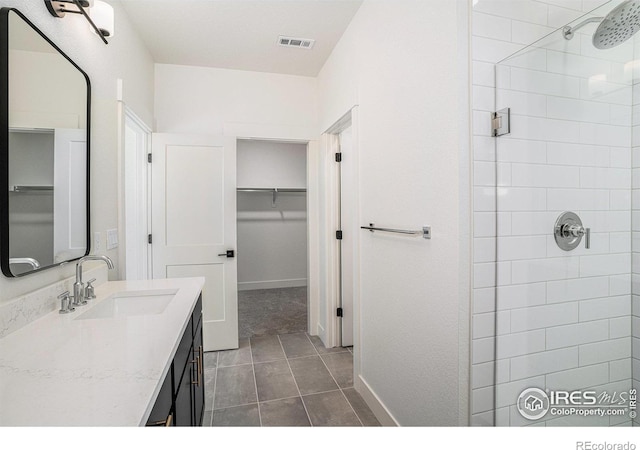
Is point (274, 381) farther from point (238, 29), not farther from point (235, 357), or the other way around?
point (238, 29)

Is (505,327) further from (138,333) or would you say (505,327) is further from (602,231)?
(138,333)

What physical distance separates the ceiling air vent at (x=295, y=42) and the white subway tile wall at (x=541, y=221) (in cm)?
163

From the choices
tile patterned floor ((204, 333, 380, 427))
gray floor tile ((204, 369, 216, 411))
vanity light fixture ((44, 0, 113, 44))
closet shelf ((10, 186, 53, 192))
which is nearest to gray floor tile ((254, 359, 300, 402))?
tile patterned floor ((204, 333, 380, 427))

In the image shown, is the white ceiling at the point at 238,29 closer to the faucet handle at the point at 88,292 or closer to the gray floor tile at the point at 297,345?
the faucet handle at the point at 88,292

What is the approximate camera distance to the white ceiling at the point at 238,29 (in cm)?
212

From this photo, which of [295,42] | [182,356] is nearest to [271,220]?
[295,42]

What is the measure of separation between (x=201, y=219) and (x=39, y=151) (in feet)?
5.41

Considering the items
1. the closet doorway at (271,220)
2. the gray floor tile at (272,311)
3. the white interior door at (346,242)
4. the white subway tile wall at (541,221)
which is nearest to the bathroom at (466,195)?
the white subway tile wall at (541,221)

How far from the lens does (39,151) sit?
1252 mm

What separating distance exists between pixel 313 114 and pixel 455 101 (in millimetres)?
2158

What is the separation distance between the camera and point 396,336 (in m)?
1.72

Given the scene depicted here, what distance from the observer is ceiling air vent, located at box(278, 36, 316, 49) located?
251 centimetres

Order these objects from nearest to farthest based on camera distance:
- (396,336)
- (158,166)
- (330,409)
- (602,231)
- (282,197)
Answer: (602,231), (396,336), (330,409), (158,166), (282,197)

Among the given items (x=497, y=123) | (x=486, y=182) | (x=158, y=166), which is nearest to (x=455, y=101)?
(x=497, y=123)
